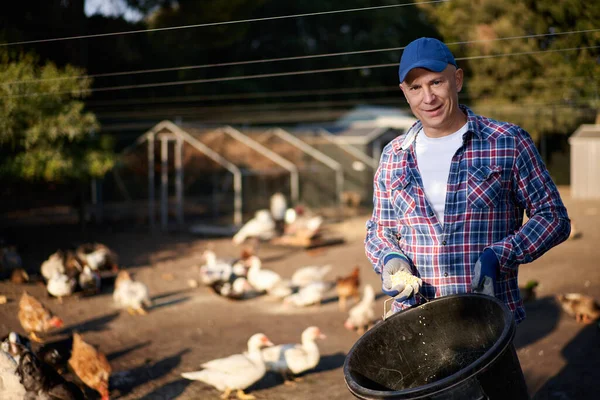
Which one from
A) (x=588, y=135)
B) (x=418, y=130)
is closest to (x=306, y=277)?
(x=418, y=130)

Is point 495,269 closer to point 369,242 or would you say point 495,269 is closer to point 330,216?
point 369,242

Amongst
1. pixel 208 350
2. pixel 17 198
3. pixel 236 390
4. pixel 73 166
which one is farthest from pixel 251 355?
pixel 17 198

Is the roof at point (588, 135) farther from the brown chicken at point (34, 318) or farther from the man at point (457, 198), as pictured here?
the man at point (457, 198)

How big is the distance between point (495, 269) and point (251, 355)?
3.19m

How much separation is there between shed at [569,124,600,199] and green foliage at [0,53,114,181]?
14.5 meters

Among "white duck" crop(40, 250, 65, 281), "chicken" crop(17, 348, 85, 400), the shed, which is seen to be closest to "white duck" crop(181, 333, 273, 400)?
"chicken" crop(17, 348, 85, 400)

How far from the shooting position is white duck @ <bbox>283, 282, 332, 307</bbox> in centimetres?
777

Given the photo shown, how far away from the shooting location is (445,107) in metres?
2.44

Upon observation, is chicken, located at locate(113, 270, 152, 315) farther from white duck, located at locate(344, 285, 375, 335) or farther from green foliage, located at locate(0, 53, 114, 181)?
green foliage, located at locate(0, 53, 114, 181)

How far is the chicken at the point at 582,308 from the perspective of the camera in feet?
21.2

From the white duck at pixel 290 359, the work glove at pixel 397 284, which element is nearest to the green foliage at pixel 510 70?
the white duck at pixel 290 359

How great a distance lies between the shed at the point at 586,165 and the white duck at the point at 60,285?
16.3 metres

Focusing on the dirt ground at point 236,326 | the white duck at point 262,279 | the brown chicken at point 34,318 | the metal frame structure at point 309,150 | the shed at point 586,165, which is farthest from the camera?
the shed at point 586,165

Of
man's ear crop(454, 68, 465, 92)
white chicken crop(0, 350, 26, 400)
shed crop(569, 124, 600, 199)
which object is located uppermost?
man's ear crop(454, 68, 465, 92)
